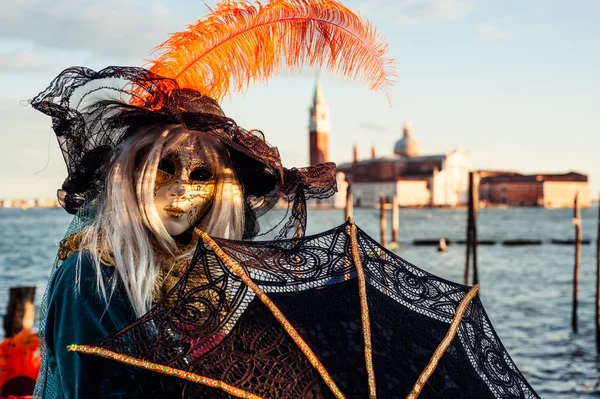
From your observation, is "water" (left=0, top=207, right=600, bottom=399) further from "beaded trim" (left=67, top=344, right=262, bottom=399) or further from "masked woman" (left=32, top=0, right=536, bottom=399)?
"beaded trim" (left=67, top=344, right=262, bottom=399)

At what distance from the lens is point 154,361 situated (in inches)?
58.7

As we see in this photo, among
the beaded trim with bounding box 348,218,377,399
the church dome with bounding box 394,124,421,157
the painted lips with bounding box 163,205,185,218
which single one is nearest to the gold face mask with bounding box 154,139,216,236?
the painted lips with bounding box 163,205,185,218

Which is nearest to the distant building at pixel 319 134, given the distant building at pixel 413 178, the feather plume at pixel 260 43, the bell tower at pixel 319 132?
the bell tower at pixel 319 132

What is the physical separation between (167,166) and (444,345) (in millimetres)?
895

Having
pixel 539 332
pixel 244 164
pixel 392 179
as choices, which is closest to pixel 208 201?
pixel 244 164

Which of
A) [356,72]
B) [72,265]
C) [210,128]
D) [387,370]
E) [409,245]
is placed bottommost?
[409,245]

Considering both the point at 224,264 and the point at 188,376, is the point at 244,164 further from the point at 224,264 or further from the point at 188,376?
the point at 188,376

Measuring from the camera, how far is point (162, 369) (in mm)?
1469

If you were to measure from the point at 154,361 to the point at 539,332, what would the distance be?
14.1m

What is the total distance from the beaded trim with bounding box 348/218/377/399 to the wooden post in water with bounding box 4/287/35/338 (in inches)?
359

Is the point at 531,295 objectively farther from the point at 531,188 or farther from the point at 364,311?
the point at 531,188

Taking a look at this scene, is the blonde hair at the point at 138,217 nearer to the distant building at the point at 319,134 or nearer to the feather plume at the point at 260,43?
the feather plume at the point at 260,43

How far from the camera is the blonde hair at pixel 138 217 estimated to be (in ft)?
6.09

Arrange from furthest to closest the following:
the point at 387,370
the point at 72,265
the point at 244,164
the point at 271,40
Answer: the point at 271,40, the point at 244,164, the point at 72,265, the point at 387,370
